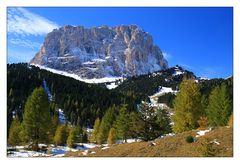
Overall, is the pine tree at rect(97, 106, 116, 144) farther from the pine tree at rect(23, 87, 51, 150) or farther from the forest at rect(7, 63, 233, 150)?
the pine tree at rect(23, 87, 51, 150)

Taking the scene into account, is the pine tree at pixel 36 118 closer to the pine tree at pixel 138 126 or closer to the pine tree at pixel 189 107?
the pine tree at pixel 138 126

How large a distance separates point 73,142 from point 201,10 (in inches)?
1526

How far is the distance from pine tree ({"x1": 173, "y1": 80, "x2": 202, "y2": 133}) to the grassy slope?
10.2m

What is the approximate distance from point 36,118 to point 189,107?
14.3 m

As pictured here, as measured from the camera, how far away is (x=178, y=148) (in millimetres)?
21266

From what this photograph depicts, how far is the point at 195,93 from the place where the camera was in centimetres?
3469

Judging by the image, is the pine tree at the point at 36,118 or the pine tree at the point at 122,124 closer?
the pine tree at the point at 36,118

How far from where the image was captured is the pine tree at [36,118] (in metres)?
34.5

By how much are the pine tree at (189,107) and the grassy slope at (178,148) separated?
10.2m

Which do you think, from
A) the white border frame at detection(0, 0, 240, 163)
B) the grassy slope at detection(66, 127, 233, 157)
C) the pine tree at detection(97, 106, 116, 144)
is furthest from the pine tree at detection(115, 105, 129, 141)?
the white border frame at detection(0, 0, 240, 163)

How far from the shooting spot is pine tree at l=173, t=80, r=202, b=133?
34.6 meters
